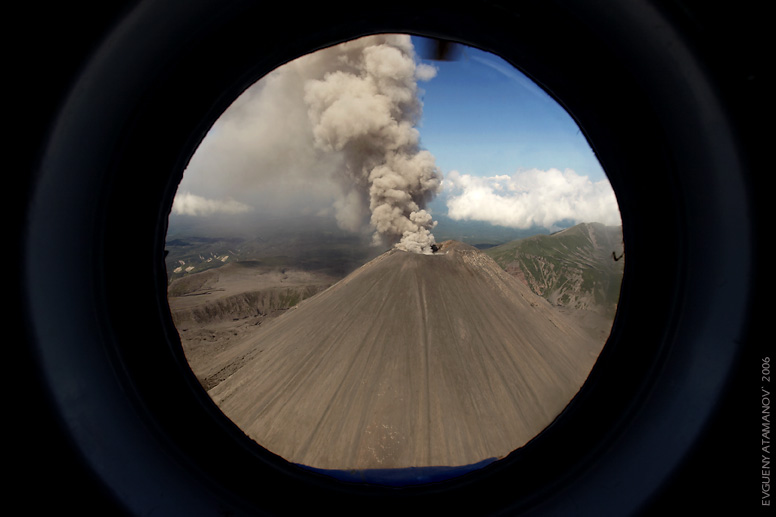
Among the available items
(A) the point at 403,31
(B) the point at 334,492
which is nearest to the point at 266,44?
(A) the point at 403,31

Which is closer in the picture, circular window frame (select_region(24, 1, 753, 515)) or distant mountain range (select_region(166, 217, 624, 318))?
circular window frame (select_region(24, 1, 753, 515))

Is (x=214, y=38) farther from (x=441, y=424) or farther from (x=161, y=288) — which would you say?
(x=441, y=424)

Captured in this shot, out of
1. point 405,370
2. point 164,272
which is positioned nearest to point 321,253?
point 405,370

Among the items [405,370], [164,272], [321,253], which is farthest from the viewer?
[321,253]

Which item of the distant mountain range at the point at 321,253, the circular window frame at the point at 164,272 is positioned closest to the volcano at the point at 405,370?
the distant mountain range at the point at 321,253

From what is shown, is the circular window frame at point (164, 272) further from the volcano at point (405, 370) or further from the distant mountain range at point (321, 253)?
the distant mountain range at point (321, 253)

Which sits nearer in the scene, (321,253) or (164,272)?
(164,272)

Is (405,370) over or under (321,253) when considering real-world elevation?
under

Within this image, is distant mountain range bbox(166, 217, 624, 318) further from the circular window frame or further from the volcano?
the circular window frame

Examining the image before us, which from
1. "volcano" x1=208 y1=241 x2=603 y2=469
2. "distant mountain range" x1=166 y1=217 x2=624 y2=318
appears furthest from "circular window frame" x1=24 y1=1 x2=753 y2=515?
"distant mountain range" x1=166 y1=217 x2=624 y2=318

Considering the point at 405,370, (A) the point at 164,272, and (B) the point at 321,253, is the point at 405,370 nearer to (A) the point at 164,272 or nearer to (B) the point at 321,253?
(A) the point at 164,272
